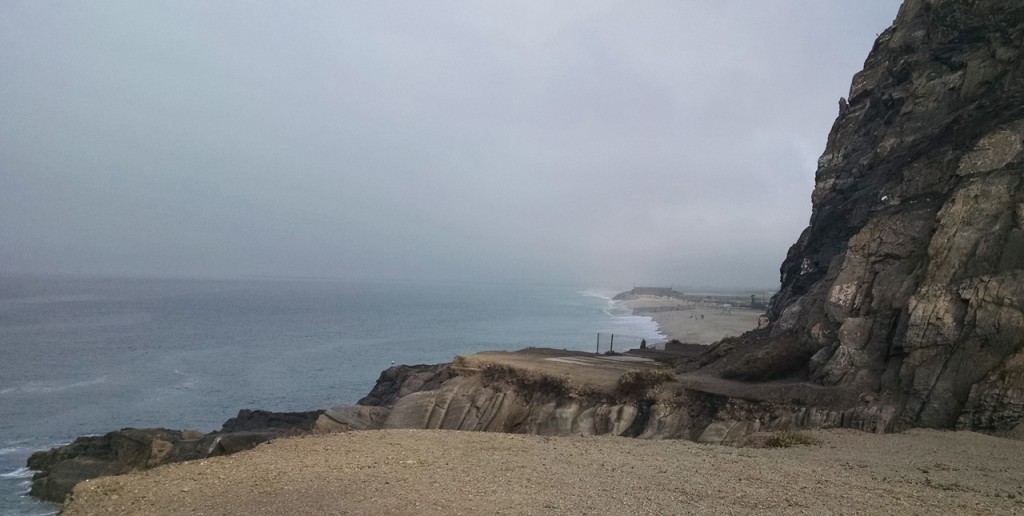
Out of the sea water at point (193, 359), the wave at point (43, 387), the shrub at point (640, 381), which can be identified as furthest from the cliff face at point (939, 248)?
the wave at point (43, 387)

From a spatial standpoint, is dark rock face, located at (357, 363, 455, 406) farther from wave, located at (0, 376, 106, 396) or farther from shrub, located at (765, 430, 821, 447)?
wave, located at (0, 376, 106, 396)

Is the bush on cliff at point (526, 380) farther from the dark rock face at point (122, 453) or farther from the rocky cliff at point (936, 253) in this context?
the dark rock face at point (122, 453)

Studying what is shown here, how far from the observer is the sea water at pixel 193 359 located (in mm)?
37625

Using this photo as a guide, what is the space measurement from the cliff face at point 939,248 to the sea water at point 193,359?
29.8 meters

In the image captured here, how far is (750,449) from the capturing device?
14.6m

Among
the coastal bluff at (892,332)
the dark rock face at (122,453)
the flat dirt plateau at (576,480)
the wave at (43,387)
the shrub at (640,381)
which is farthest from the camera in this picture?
the wave at (43,387)

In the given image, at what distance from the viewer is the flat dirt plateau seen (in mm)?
9469

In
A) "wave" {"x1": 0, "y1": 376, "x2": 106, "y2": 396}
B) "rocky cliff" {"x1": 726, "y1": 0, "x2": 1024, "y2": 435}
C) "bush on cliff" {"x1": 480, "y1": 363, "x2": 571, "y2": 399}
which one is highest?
"rocky cliff" {"x1": 726, "y1": 0, "x2": 1024, "y2": 435}

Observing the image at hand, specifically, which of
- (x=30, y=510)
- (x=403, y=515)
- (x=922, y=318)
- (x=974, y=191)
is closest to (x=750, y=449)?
(x=922, y=318)

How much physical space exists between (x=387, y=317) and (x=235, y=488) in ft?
356

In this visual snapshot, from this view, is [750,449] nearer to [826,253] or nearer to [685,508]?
[685,508]

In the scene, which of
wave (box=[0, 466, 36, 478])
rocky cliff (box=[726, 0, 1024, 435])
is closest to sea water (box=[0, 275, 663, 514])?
wave (box=[0, 466, 36, 478])

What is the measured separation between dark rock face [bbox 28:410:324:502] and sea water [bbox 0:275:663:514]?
32.9 inches

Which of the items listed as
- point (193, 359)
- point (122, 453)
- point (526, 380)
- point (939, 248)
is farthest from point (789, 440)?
point (193, 359)
